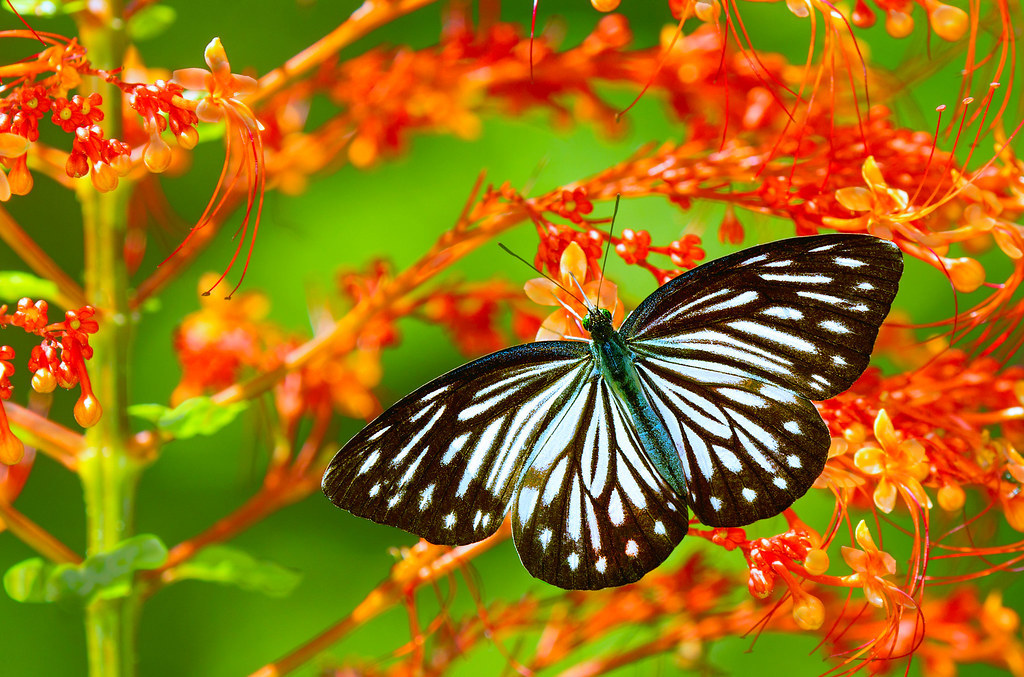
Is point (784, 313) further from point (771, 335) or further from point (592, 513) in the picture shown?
point (592, 513)

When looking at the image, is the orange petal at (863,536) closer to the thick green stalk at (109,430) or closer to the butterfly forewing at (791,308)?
the butterfly forewing at (791,308)

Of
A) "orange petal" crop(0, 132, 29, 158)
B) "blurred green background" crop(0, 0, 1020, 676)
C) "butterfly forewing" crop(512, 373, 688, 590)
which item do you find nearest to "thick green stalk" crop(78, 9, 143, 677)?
"orange petal" crop(0, 132, 29, 158)

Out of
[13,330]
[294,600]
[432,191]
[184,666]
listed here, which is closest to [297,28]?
[432,191]

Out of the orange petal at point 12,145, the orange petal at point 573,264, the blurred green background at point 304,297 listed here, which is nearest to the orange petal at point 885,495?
the orange petal at point 573,264

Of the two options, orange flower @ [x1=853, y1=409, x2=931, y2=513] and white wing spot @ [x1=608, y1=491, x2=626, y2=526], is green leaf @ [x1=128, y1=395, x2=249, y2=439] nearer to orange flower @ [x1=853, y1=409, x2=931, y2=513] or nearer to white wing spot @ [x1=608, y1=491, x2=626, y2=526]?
white wing spot @ [x1=608, y1=491, x2=626, y2=526]

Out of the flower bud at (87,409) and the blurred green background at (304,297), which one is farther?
the blurred green background at (304,297)
